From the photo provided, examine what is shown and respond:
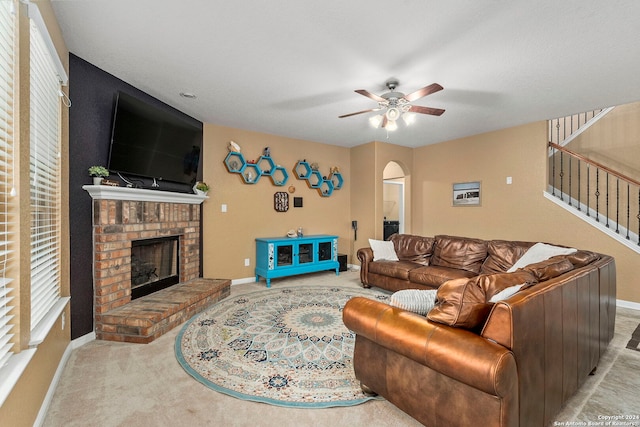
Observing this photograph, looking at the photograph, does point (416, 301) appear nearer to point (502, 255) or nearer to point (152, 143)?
point (502, 255)

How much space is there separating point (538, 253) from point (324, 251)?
10.5 ft

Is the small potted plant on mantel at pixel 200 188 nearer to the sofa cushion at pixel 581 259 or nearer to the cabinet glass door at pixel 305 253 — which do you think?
the cabinet glass door at pixel 305 253

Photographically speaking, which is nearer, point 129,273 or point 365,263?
point 129,273

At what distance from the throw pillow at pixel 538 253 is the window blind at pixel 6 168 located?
3.77 metres

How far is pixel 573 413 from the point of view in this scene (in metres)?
1.75

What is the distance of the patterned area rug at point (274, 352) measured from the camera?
196 cm

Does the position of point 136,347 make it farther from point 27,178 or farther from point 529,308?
point 529,308

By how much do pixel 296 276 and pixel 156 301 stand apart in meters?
2.55

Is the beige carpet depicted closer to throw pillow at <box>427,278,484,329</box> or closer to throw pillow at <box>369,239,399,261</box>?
throw pillow at <box>427,278,484,329</box>

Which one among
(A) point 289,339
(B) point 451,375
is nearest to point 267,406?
(A) point 289,339

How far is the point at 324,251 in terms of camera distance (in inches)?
212

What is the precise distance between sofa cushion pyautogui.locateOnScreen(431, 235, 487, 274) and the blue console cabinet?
6.12 ft

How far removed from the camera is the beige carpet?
66.9 inches

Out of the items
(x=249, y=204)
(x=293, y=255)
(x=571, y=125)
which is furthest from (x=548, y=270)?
(x=571, y=125)
